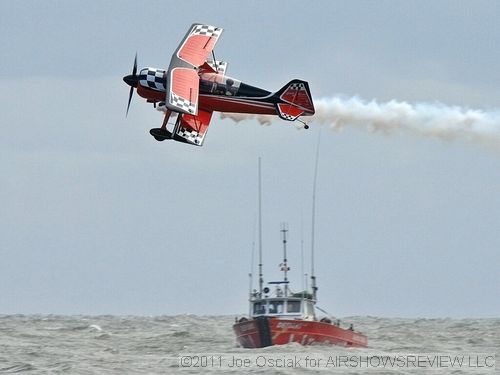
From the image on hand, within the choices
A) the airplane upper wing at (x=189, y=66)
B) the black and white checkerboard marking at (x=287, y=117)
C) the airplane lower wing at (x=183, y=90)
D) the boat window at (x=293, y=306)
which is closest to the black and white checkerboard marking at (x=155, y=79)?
the airplane upper wing at (x=189, y=66)

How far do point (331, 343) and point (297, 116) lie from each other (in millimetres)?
8904

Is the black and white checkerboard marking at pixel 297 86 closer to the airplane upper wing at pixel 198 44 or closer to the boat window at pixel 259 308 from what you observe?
the airplane upper wing at pixel 198 44

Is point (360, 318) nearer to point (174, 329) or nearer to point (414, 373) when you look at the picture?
point (174, 329)

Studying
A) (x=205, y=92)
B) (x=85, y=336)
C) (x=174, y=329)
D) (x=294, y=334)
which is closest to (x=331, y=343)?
(x=294, y=334)

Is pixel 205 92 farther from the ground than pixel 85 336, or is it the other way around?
pixel 205 92

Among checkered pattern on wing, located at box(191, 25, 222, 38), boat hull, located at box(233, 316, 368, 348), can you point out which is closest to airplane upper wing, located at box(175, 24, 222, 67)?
checkered pattern on wing, located at box(191, 25, 222, 38)

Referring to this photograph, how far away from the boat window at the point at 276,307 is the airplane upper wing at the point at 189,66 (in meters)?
9.12

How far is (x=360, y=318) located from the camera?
3570 inches

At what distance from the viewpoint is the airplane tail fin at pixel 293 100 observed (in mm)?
43156

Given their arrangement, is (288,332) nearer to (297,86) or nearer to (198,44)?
(297,86)

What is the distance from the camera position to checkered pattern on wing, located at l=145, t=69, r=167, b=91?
43.5 metres

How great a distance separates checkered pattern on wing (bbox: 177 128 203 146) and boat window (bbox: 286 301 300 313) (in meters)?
7.81

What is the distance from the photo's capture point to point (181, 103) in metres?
41.4

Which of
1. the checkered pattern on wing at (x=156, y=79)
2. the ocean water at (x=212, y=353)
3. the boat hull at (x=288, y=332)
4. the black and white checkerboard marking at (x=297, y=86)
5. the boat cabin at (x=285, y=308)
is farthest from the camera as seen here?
the boat cabin at (x=285, y=308)
